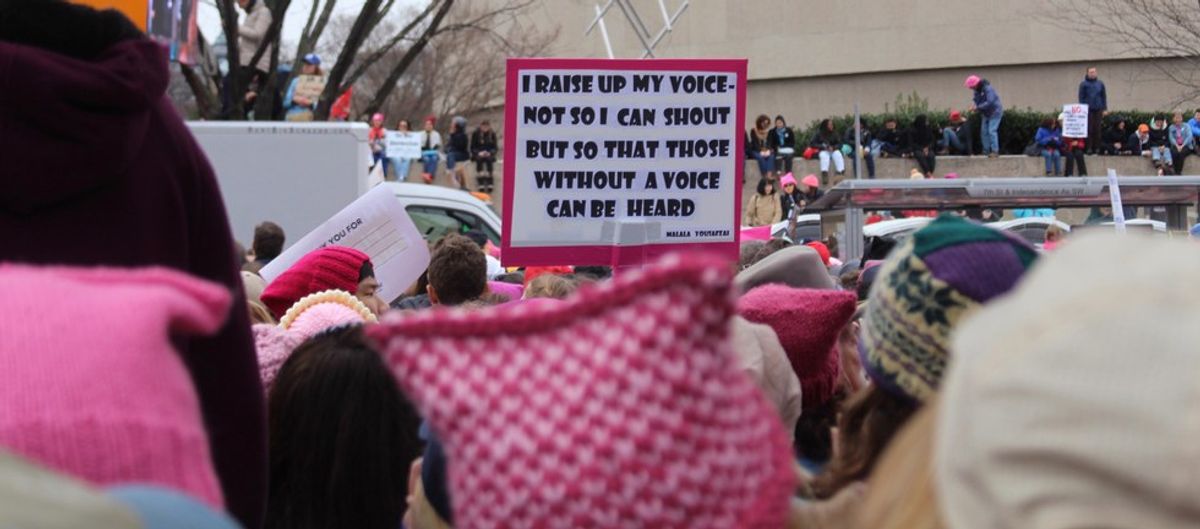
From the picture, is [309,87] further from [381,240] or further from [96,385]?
[96,385]

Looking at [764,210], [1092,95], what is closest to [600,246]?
[764,210]

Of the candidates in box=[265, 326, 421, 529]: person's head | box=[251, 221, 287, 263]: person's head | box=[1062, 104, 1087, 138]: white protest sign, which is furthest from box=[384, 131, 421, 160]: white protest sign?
box=[265, 326, 421, 529]: person's head

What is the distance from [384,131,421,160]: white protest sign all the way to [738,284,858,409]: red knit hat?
90.0 ft

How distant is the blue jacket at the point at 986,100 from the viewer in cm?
3374

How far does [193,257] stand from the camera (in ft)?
8.26

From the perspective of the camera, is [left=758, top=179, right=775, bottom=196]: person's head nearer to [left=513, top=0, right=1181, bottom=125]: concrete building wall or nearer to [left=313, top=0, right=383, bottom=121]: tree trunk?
[left=313, top=0, right=383, bottom=121]: tree trunk

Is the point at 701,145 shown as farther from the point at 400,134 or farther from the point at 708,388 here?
the point at 400,134

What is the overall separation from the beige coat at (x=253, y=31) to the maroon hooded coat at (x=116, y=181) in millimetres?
18194

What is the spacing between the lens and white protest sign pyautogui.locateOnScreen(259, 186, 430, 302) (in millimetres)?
7352

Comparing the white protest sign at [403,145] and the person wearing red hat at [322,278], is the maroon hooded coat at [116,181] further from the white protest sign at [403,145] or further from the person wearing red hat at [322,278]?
the white protest sign at [403,145]

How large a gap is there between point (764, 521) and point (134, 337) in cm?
62

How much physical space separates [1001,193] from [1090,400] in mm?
11832

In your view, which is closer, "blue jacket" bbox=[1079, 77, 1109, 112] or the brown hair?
the brown hair

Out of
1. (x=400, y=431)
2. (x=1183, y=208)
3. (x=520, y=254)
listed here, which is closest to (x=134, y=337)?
(x=400, y=431)
